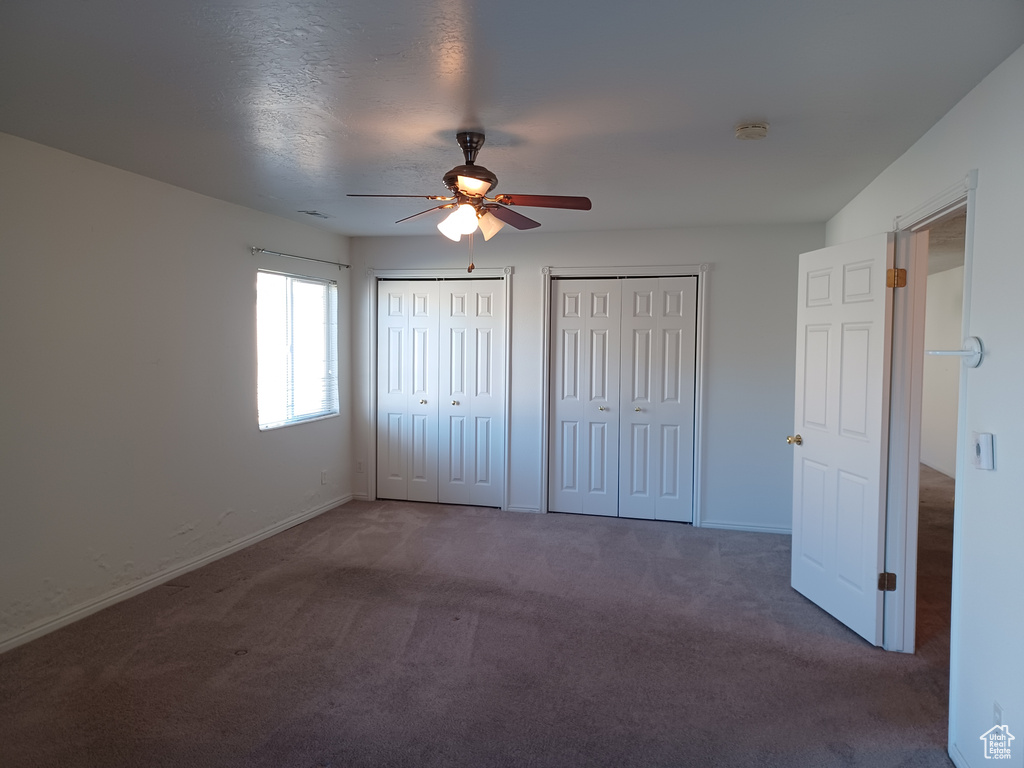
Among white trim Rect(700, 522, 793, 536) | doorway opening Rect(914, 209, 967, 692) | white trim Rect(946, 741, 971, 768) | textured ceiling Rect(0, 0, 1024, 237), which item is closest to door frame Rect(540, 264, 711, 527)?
white trim Rect(700, 522, 793, 536)

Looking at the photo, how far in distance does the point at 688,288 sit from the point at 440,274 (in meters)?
2.18

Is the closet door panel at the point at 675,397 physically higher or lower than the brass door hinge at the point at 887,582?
higher

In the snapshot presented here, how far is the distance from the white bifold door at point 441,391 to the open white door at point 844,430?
2.58m

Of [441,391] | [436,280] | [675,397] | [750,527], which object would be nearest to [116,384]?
[441,391]

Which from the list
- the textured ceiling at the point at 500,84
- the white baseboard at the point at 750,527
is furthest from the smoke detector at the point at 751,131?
the white baseboard at the point at 750,527

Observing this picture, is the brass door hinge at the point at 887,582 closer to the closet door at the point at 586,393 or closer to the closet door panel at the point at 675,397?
the closet door panel at the point at 675,397

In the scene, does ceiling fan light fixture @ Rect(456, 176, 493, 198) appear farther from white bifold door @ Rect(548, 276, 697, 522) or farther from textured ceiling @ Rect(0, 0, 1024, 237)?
white bifold door @ Rect(548, 276, 697, 522)

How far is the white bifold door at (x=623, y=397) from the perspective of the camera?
505 centimetres

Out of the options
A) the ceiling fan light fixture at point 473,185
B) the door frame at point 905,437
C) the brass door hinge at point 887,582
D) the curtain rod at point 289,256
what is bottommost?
the brass door hinge at point 887,582

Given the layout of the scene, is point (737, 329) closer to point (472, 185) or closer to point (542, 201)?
point (542, 201)

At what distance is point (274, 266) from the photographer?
15.1 ft

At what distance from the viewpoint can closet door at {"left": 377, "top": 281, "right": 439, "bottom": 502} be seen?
219 inches

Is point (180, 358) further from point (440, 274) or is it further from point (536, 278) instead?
point (536, 278)

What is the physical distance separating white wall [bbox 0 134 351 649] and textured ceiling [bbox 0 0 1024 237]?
0.36 m
